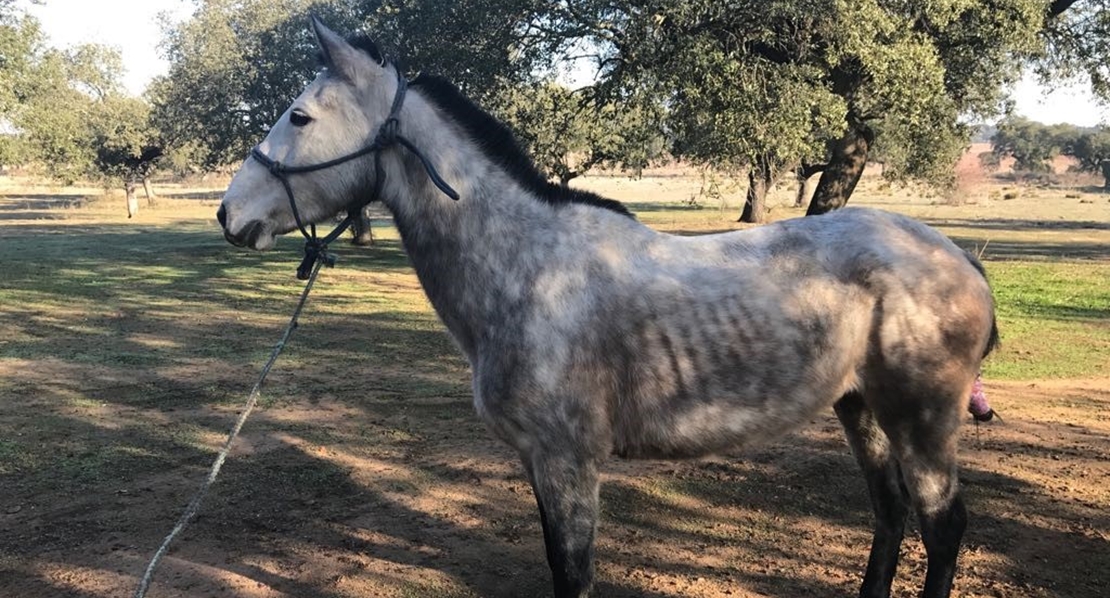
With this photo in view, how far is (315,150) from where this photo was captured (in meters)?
2.97

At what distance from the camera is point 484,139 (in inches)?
125

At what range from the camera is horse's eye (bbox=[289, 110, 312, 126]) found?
2.96 meters

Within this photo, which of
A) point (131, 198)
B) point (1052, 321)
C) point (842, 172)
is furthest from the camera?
point (131, 198)

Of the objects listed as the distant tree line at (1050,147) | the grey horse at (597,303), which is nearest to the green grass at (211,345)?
the grey horse at (597,303)

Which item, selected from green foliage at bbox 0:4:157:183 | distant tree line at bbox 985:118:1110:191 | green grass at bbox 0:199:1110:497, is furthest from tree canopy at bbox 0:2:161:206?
distant tree line at bbox 985:118:1110:191

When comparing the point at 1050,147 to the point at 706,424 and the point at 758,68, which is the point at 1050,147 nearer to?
the point at 758,68

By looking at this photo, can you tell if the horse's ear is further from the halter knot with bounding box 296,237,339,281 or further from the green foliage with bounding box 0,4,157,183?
the green foliage with bounding box 0,4,157,183

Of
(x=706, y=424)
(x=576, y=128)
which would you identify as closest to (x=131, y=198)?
(x=576, y=128)

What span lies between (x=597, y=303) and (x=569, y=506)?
83 centimetres

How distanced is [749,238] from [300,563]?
123 inches

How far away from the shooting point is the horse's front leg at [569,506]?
9.60 ft

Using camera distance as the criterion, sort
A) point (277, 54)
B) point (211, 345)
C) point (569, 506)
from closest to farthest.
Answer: point (569, 506) < point (211, 345) < point (277, 54)

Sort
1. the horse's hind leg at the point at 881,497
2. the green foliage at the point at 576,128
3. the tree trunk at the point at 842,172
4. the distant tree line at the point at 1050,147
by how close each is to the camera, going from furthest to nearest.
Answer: the distant tree line at the point at 1050,147, the tree trunk at the point at 842,172, the green foliage at the point at 576,128, the horse's hind leg at the point at 881,497

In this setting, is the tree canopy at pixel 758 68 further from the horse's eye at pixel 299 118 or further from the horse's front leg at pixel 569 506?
the horse's front leg at pixel 569 506
